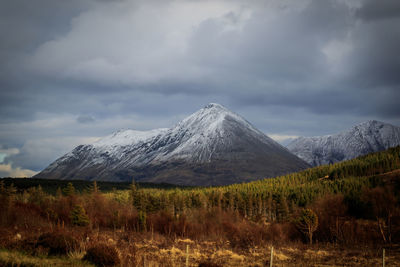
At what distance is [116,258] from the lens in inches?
816

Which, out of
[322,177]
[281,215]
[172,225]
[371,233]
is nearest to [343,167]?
[322,177]

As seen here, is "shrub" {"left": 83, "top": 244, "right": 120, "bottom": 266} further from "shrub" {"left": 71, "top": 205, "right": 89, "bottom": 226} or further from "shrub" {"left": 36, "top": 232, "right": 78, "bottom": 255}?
"shrub" {"left": 71, "top": 205, "right": 89, "bottom": 226}

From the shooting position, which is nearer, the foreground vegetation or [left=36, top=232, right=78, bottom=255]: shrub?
[left=36, top=232, right=78, bottom=255]: shrub

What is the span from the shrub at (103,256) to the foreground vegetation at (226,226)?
6 cm

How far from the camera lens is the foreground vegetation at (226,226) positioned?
30.0 m

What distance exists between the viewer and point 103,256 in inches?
804

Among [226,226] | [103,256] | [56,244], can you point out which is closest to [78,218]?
[226,226]

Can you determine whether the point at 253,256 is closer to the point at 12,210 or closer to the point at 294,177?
the point at 12,210

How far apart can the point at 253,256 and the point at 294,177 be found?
527 feet

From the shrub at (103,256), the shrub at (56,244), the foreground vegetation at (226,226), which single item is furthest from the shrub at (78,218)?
the shrub at (103,256)

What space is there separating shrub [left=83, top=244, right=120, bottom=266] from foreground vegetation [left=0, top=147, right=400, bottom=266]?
6cm

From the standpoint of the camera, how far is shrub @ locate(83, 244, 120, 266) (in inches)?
800

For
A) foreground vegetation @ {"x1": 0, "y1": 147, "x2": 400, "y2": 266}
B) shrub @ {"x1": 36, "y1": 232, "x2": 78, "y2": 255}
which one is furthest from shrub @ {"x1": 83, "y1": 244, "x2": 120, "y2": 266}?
shrub @ {"x1": 36, "y1": 232, "x2": 78, "y2": 255}

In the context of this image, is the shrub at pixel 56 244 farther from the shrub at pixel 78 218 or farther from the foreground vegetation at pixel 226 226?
the shrub at pixel 78 218
